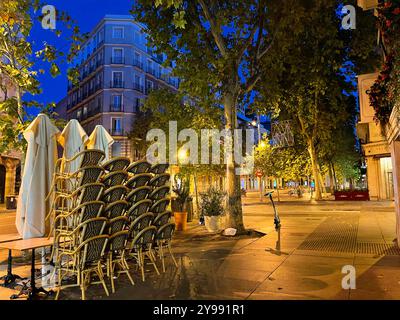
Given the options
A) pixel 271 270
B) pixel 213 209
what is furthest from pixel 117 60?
pixel 271 270

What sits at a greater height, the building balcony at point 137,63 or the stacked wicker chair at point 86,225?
the building balcony at point 137,63

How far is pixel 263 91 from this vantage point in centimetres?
1209

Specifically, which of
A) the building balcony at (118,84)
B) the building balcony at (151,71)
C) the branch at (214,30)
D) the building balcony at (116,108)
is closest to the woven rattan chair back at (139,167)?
the branch at (214,30)

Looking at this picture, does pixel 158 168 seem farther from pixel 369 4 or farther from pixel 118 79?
pixel 118 79

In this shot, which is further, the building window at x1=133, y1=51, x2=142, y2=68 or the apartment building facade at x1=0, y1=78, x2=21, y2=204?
the building window at x1=133, y1=51, x2=142, y2=68

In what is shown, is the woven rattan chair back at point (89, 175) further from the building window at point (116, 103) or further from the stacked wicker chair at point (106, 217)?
the building window at point (116, 103)

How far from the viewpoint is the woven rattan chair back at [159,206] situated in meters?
5.80

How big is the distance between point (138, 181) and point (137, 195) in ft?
0.78

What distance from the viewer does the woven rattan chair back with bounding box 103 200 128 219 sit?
188 inches

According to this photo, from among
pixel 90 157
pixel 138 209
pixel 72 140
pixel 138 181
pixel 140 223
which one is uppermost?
pixel 72 140

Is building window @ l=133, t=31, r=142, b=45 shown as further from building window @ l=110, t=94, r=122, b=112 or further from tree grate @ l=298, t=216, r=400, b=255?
tree grate @ l=298, t=216, r=400, b=255

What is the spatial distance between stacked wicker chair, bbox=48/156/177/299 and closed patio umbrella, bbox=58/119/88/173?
0.22 metres

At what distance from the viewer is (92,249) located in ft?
14.3

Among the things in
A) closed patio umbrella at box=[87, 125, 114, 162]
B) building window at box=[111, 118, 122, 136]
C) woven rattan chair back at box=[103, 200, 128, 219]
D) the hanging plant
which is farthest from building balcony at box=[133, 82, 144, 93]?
woven rattan chair back at box=[103, 200, 128, 219]
